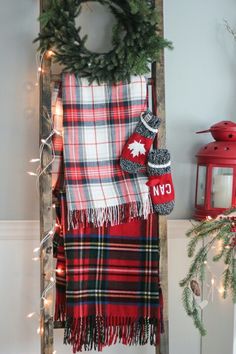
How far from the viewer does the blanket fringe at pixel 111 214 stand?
1806 mm

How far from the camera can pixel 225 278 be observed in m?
1.48

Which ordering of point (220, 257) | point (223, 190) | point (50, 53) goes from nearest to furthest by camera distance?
point (220, 257)
point (50, 53)
point (223, 190)

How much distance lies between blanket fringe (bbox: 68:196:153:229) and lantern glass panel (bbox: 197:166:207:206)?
29 centimetres

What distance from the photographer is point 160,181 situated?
181 centimetres

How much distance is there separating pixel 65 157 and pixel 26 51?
512 mm

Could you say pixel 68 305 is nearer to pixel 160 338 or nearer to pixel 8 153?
pixel 160 338

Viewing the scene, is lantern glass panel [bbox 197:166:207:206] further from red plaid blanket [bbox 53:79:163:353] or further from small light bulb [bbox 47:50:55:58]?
small light bulb [bbox 47:50:55:58]

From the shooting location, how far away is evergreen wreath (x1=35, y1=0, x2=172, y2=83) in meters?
1.72

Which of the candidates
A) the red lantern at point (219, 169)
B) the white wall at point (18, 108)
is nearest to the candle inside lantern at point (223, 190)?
the red lantern at point (219, 169)

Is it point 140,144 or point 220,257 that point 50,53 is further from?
point 220,257

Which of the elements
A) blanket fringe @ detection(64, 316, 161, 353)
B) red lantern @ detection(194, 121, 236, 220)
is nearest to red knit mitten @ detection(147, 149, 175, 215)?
red lantern @ detection(194, 121, 236, 220)

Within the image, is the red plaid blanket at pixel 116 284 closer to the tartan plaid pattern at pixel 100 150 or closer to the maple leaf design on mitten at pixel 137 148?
the tartan plaid pattern at pixel 100 150

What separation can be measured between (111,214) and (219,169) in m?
0.50

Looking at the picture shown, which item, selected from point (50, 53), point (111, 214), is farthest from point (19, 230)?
point (50, 53)
